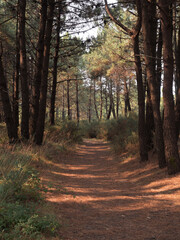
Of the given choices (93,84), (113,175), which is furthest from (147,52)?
(93,84)

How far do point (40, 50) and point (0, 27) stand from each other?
7.07m

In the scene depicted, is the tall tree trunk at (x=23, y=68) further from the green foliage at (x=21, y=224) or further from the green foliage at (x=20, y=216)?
the green foliage at (x=21, y=224)

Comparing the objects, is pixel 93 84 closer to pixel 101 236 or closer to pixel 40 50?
pixel 40 50

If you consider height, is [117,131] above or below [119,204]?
above

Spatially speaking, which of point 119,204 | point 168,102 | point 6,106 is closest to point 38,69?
point 6,106

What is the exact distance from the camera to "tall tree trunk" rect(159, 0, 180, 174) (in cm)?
607

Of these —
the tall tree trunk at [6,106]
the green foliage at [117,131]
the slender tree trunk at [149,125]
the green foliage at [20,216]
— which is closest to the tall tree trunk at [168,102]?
the slender tree trunk at [149,125]

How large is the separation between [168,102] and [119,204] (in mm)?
3116

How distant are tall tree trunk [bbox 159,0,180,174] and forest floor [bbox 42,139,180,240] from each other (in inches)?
18.8

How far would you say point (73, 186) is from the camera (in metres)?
6.27

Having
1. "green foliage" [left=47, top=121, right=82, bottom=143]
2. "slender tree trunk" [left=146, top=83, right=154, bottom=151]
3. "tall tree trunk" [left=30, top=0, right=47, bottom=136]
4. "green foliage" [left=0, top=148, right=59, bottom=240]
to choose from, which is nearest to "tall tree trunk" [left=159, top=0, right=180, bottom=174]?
"slender tree trunk" [left=146, top=83, right=154, bottom=151]

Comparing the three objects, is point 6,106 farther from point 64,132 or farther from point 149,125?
point 64,132

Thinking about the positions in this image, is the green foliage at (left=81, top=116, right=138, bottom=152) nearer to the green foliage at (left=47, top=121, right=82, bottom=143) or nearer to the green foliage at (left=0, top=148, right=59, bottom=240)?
the green foliage at (left=47, top=121, right=82, bottom=143)

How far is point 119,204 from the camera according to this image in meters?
4.85
